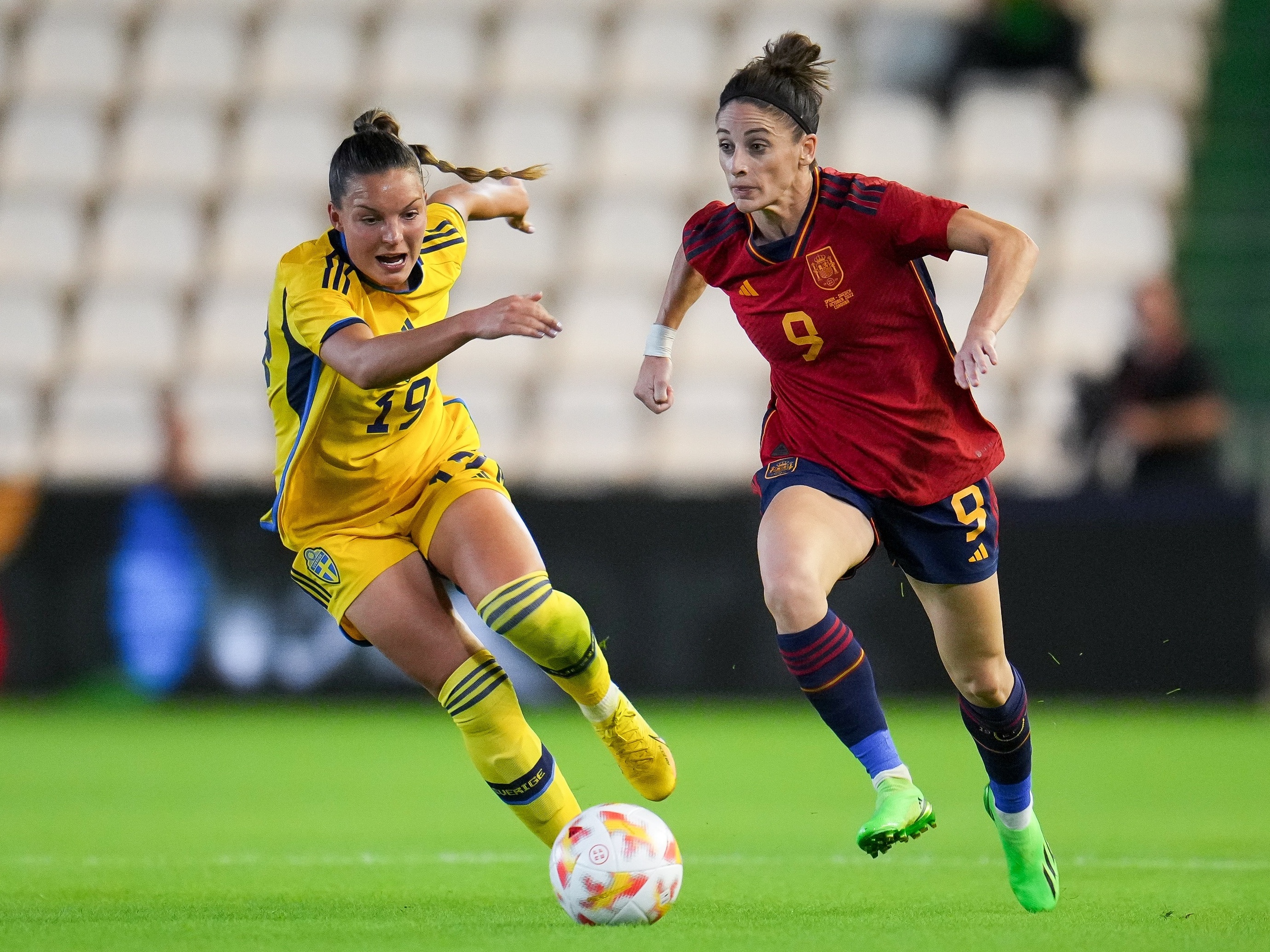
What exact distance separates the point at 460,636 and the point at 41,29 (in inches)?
517

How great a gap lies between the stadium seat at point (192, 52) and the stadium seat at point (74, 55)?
280 millimetres

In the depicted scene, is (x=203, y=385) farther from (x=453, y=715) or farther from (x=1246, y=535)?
(x=453, y=715)

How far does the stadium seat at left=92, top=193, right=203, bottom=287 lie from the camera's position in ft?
48.5

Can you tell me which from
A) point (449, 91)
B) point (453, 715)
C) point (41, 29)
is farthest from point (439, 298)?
point (41, 29)

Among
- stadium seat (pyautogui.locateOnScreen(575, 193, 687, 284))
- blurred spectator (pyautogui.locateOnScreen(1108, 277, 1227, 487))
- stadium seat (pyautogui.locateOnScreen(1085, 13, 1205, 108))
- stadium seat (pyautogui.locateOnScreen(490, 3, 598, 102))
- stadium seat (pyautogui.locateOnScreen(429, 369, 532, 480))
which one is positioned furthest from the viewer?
stadium seat (pyautogui.locateOnScreen(490, 3, 598, 102))

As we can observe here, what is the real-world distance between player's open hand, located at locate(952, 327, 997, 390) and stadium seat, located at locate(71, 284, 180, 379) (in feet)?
34.8

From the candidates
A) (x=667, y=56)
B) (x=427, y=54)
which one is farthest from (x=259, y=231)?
(x=667, y=56)

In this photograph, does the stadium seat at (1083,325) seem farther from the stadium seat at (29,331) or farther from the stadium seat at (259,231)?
the stadium seat at (29,331)

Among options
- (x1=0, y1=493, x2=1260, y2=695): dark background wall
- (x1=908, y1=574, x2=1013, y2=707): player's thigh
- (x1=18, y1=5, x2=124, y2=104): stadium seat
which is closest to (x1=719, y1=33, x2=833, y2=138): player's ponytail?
(x1=908, y1=574, x2=1013, y2=707): player's thigh

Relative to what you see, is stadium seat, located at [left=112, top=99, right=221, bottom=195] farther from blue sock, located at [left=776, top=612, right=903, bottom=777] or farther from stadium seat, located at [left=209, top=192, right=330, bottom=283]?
blue sock, located at [left=776, top=612, right=903, bottom=777]

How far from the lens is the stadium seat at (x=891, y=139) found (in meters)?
14.6

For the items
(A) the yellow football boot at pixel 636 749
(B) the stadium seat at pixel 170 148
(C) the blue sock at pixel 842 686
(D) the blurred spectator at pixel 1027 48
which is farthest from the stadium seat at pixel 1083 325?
(C) the blue sock at pixel 842 686

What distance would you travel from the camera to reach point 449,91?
15719mm

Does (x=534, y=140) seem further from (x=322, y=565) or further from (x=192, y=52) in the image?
(x=322, y=565)
